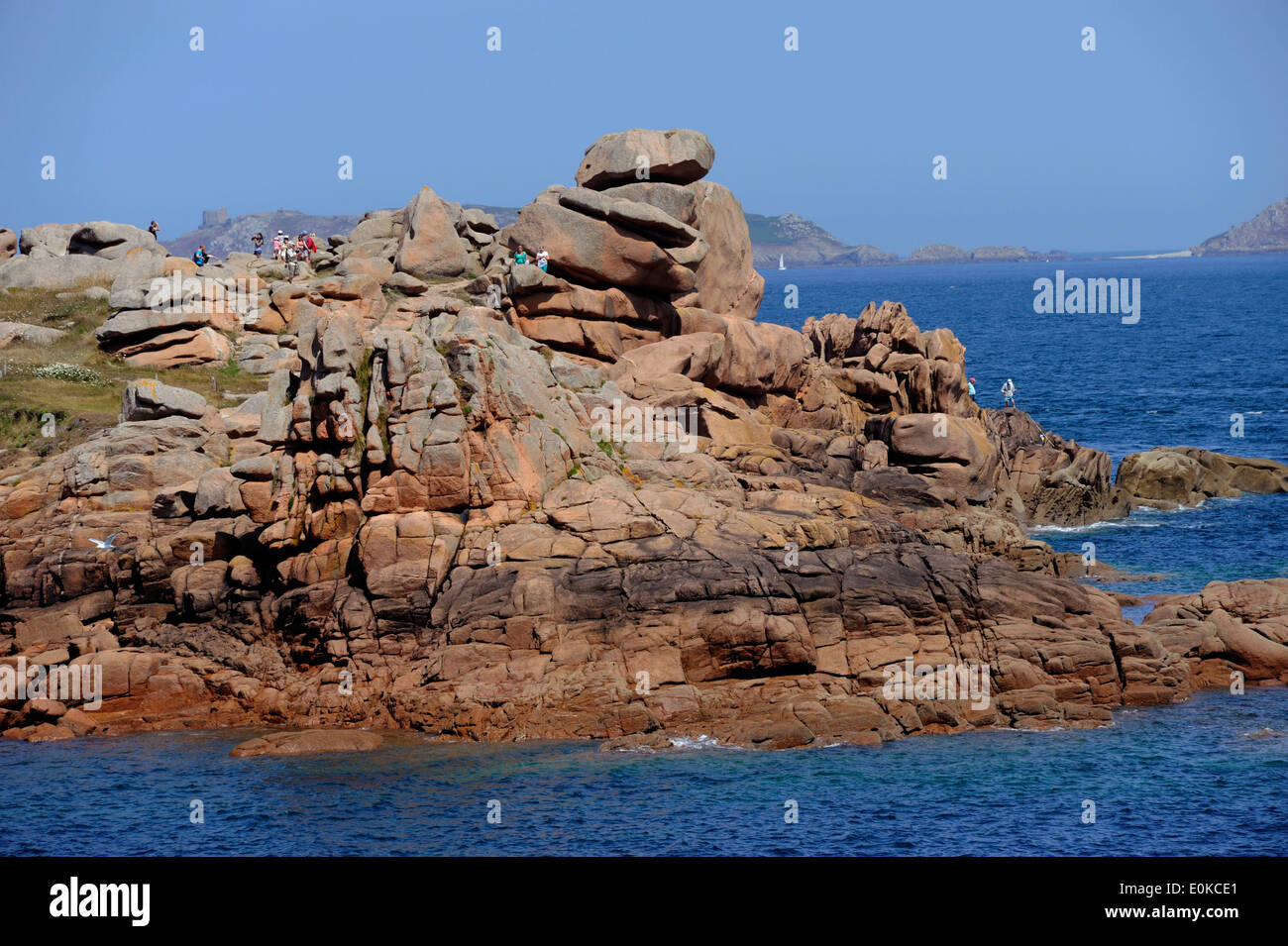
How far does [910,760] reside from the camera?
28719mm

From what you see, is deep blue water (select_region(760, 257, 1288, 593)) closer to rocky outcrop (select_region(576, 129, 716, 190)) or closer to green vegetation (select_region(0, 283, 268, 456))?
rocky outcrop (select_region(576, 129, 716, 190))

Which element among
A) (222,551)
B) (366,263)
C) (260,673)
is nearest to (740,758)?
(260,673)

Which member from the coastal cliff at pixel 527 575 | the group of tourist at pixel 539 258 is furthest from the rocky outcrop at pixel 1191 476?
the group of tourist at pixel 539 258

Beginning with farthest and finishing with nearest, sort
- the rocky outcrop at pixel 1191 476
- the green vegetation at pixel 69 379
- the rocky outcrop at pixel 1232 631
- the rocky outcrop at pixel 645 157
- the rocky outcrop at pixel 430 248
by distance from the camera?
the rocky outcrop at pixel 430 248
the rocky outcrop at pixel 1191 476
the rocky outcrop at pixel 645 157
the green vegetation at pixel 69 379
the rocky outcrop at pixel 1232 631

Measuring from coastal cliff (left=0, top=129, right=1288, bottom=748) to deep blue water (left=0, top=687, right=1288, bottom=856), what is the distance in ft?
5.00

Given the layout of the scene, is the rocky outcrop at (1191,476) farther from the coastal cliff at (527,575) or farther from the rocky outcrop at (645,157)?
the rocky outcrop at (645,157)

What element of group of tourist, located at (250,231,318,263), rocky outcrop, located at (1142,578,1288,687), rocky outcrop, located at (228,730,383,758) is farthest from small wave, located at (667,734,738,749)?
group of tourist, located at (250,231,318,263)

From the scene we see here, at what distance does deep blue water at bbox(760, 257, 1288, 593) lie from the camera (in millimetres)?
49750

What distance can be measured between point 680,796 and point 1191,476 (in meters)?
40.8

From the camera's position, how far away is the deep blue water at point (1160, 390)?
4975cm

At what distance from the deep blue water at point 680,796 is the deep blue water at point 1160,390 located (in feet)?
52.8

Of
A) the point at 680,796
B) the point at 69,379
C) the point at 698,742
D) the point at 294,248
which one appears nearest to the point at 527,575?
the point at 698,742

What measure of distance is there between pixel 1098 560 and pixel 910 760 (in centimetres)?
2235

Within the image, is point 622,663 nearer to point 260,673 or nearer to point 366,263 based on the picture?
point 260,673
